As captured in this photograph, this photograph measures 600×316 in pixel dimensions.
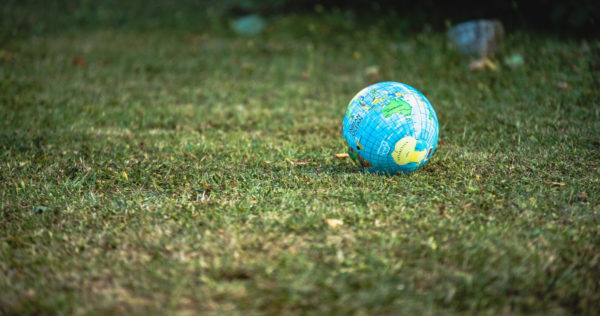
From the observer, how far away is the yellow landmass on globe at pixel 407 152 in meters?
3.33

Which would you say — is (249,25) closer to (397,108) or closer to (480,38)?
(480,38)

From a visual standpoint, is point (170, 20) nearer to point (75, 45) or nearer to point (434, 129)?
point (75, 45)

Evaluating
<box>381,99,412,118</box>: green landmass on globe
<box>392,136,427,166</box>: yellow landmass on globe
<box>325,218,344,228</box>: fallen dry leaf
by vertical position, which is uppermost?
<box>381,99,412,118</box>: green landmass on globe

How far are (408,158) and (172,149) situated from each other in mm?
2150

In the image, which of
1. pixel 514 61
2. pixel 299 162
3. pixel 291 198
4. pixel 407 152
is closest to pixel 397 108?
pixel 407 152

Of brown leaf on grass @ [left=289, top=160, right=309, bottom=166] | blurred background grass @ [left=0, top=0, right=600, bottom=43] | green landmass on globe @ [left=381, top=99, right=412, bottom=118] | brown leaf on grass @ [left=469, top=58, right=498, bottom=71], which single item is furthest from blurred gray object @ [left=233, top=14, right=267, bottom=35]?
green landmass on globe @ [left=381, top=99, right=412, bottom=118]

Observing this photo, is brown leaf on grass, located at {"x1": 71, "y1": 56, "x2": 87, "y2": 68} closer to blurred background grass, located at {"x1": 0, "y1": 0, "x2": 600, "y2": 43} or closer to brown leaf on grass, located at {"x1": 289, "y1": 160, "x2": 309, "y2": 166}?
blurred background grass, located at {"x1": 0, "y1": 0, "x2": 600, "y2": 43}

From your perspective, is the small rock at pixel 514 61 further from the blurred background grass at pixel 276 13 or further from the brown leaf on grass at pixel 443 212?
the brown leaf on grass at pixel 443 212

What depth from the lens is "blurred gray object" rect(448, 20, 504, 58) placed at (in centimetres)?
691

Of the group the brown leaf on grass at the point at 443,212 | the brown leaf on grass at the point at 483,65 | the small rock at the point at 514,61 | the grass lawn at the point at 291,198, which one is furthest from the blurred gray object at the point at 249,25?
the brown leaf on grass at the point at 443,212

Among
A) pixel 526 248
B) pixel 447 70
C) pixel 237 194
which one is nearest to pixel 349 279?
pixel 526 248

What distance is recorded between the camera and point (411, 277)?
93.1 inches

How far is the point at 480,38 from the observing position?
6969 mm

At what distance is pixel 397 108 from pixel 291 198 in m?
0.95
